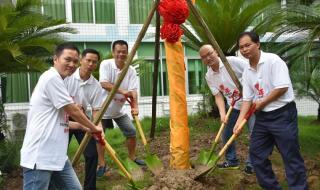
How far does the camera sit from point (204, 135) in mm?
8727

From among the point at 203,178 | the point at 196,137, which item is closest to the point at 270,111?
the point at 203,178

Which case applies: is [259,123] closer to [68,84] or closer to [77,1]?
[68,84]

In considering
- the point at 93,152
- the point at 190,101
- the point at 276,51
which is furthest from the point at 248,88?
the point at 190,101

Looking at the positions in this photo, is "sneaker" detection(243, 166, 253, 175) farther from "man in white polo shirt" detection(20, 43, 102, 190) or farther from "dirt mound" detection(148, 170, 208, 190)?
"man in white polo shirt" detection(20, 43, 102, 190)

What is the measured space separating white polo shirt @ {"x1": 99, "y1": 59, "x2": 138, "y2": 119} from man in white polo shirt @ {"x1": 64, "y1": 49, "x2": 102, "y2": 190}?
43 centimetres

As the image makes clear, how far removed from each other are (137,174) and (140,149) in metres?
2.20

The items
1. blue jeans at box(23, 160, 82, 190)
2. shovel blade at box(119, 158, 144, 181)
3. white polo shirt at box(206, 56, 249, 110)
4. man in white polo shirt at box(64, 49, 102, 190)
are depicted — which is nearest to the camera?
blue jeans at box(23, 160, 82, 190)

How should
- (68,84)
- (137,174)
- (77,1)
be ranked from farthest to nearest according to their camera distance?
(77,1) < (137,174) < (68,84)

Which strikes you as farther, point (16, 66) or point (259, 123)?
point (16, 66)

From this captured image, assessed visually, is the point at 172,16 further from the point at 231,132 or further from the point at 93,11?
the point at 93,11

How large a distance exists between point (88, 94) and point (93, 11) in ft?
28.0

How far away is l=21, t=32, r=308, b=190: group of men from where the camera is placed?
11.3 ft

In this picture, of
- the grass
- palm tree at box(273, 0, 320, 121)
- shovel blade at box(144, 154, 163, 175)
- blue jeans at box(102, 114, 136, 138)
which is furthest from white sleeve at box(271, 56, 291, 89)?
palm tree at box(273, 0, 320, 121)

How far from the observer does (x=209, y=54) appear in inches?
207
